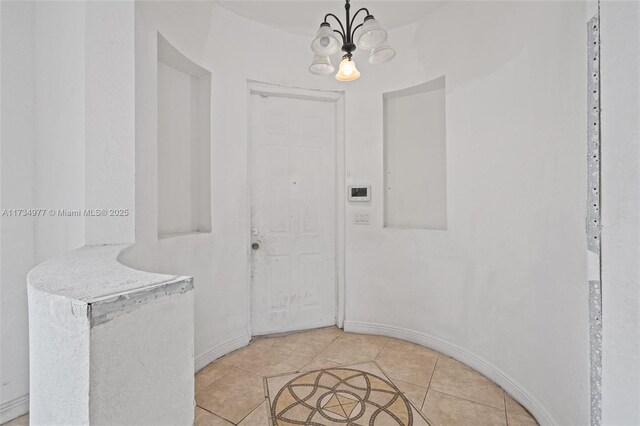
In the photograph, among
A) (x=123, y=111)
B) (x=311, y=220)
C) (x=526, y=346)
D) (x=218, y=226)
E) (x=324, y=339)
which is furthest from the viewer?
(x=311, y=220)

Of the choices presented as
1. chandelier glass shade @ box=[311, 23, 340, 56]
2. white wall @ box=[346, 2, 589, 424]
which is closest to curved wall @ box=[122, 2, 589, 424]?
white wall @ box=[346, 2, 589, 424]

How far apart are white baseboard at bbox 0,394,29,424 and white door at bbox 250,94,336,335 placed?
145 centimetres

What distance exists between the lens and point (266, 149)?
8.70 feet

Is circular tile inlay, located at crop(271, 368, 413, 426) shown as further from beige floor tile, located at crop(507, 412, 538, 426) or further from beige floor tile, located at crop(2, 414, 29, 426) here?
beige floor tile, located at crop(2, 414, 29, 426)

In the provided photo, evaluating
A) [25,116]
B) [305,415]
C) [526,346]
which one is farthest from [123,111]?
[526,346]

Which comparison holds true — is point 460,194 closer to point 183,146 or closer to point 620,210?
point 620,210

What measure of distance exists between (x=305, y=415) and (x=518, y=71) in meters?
2.32

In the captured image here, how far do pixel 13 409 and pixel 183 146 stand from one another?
1802mm

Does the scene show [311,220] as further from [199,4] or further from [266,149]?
[199,4]

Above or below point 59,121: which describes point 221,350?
below

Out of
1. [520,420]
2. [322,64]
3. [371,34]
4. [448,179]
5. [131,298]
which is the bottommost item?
[520,420]

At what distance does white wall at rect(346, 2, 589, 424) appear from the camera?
4.55ft

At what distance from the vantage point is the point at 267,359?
7.34 feet

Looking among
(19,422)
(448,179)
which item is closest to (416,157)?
(448,179)
